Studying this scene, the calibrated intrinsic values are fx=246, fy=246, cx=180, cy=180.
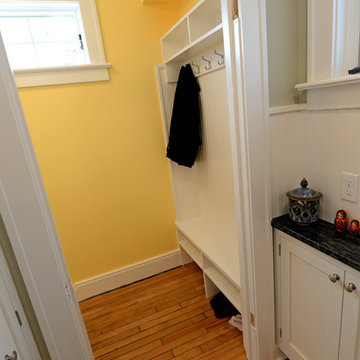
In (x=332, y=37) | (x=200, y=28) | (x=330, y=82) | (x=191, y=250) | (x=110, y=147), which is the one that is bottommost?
(x=191, y=250)

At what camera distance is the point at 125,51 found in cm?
204

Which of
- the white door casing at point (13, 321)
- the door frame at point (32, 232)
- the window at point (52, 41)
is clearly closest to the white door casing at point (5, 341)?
the white door casing at point (13, 321)

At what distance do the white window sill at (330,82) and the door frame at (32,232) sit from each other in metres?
1.18

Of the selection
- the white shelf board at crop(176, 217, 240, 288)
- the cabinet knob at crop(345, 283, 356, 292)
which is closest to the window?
the white shelf board at crop(176, 217, 240, 288)

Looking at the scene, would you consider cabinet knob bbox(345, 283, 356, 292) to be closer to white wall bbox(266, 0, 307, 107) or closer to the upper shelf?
white wall bbox(266, 0, 307, 107)

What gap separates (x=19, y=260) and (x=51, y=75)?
152cm

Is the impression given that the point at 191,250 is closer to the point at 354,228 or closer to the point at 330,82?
the point at 354,228

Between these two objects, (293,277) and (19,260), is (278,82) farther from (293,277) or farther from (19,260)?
(19,260)

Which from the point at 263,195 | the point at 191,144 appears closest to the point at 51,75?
the point at 191,144

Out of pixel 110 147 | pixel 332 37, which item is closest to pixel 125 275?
pixel 110 147

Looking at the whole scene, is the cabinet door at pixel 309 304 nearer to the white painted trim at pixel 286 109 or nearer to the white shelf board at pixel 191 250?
the white painted trim at pixel 286 109

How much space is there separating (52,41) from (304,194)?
2.13 metres

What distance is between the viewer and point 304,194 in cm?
120

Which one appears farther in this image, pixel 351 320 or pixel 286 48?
pixel 286 48
